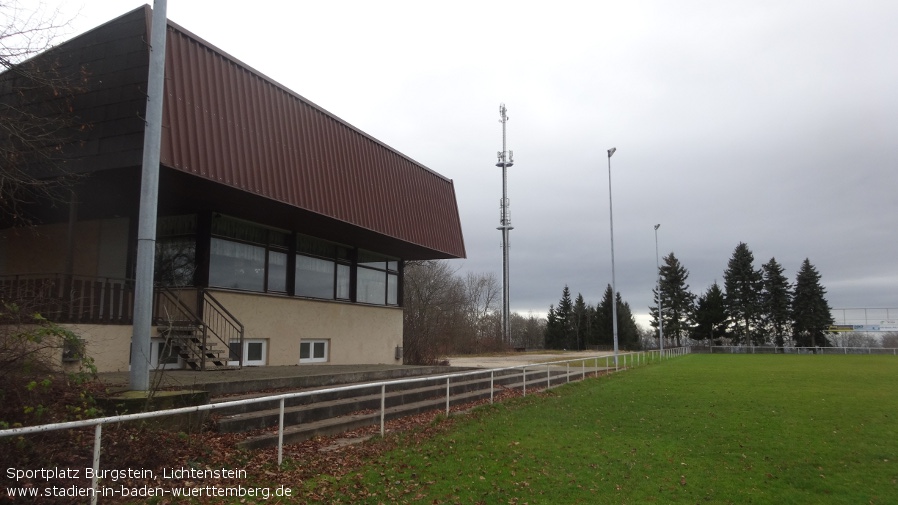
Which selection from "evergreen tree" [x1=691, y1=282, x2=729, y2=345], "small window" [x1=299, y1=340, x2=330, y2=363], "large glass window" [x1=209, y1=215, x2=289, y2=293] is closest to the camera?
"large glass window" [x1=209, y1=215, x2=289, y2=293]

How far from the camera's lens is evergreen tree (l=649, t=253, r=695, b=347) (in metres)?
81.1

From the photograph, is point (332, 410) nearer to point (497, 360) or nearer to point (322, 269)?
point (322, 269)

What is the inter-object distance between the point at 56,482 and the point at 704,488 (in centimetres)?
691

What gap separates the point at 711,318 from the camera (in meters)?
76.9

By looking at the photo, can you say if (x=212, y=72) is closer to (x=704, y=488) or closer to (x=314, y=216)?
(x=314, y=216)

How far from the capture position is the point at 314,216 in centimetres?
1499

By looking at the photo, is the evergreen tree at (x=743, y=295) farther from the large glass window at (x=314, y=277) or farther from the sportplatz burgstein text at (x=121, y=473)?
the sportplatz burgstein text at (x=121, y=473)

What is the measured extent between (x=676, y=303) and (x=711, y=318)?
5417mm

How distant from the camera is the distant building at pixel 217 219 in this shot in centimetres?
1125

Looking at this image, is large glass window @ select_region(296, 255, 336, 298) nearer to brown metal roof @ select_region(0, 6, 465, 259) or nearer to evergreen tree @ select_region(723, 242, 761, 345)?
brown metal roof @ select_region(0, 6, 465, 259)

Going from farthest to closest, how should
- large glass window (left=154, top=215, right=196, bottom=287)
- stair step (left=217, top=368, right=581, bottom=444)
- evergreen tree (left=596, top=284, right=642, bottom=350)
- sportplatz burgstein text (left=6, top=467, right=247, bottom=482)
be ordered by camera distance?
1. evergreen tree (left=596, top=284, right=642, bottom=350)
2. large glass window (left=154, top=215, right=196, bottom=287)
3. stair step (left=217, top=368, right=581, bottom=444)
4. sportplatz burgstein text (left=6, top=467, right=247, bottom=482)

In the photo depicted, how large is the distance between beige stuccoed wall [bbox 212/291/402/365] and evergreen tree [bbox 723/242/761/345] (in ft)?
213

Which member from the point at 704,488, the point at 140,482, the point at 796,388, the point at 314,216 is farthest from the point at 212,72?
the point at 796,388

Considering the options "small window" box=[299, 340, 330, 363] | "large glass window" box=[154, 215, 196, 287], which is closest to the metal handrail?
"large glass window" box=[154, 215, 196, 287]
